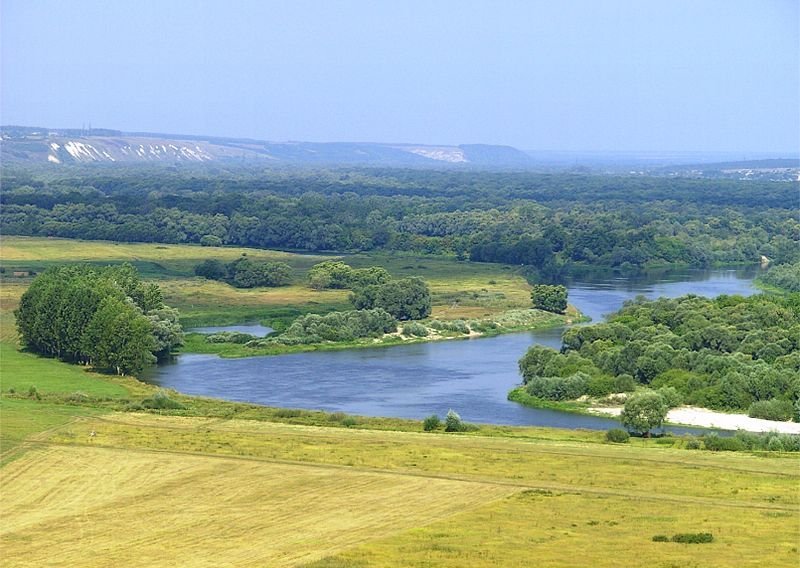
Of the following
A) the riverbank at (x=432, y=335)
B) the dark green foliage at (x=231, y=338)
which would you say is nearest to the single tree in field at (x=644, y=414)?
the riverbank at (x=432, y=335)

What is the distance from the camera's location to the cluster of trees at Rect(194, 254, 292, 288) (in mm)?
84062

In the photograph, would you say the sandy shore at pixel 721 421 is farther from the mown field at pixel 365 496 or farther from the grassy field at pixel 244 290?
the grassy field at pixel 244 290

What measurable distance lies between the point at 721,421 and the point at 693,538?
20.4 m

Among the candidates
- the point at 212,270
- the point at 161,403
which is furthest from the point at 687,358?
the point at 212,270

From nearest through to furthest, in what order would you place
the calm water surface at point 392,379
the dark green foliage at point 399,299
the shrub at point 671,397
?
the shrub at point 671,397, the calm water surface at point 392,379, the dark green foliage at point 399,299

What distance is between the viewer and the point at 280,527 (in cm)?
2622

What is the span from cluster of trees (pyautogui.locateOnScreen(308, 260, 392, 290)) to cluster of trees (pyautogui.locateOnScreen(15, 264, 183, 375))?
20.2 m

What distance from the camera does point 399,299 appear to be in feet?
230

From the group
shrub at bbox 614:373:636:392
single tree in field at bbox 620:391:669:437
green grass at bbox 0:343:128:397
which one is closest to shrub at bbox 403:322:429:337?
green grass at bbox 0:343:128:397

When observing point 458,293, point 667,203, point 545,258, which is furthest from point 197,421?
point 667,203

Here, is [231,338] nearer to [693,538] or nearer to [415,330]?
[415,330]

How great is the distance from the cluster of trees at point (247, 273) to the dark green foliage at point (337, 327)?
17039 millimetres

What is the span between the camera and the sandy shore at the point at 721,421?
4291 centimetres

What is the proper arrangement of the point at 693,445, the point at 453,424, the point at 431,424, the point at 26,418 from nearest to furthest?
the point at 693,445
the point at 26,418
the point at 453,424
the point at 431,424
